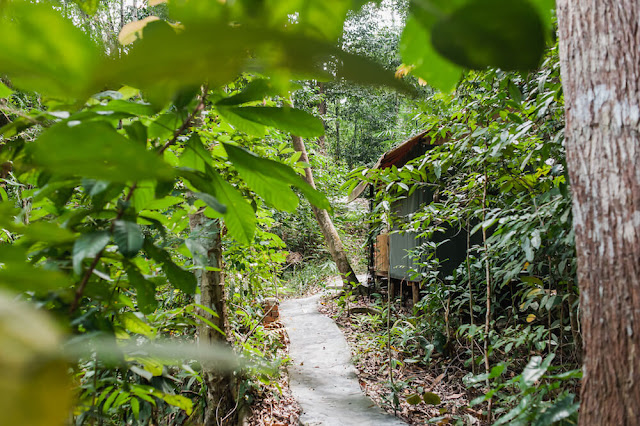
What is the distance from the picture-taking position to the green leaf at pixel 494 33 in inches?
8.0

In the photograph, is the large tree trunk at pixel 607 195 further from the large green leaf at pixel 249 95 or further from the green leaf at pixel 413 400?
the green leaf at pixel 413 400

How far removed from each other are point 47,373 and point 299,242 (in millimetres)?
12372

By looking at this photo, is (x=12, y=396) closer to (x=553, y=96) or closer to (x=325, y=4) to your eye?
(x=325, y=4)

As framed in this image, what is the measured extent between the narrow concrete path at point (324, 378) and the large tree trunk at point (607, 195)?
9.10 ft

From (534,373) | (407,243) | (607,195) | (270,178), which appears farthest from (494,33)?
(407,243)

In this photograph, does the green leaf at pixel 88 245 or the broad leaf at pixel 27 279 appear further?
the green leaf at pixel 88 245

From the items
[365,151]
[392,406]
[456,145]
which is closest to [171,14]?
[456,145]

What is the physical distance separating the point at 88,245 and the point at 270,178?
0.83 feet

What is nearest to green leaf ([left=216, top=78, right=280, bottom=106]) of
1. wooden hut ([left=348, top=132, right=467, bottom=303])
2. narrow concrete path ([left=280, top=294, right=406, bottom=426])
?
narrow concrete path ([left=280, top=294, right=406, bottom=426])

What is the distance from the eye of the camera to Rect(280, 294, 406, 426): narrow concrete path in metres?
3.51

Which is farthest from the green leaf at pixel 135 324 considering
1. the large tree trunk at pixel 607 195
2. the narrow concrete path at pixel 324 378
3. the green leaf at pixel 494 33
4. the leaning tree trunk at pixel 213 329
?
the narrow concrete path at pixel 324 378

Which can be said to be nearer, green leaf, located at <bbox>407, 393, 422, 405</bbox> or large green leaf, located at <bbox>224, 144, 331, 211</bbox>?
large green leaf, located at <bbox>224, 144, 331, 211</bbox>

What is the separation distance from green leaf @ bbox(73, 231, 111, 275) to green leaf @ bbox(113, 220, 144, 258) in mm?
22

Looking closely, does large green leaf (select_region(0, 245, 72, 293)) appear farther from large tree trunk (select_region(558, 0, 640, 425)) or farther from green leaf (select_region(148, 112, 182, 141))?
large tree trunk (select_region(558, 0, 640, 425))
